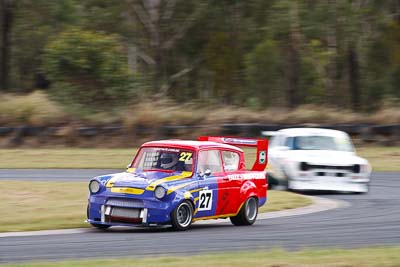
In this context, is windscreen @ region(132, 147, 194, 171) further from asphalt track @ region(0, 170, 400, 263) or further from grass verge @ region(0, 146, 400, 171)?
grass verge @ region(0, 146, 400, 171)

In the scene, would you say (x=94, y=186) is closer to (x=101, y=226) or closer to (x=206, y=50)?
(x=101, y=226)

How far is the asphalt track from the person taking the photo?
33.2 feet

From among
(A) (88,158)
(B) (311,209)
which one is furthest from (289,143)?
(A) (88,158)

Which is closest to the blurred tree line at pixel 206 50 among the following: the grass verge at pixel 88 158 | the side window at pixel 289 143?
the grass verge at pixel 88 158

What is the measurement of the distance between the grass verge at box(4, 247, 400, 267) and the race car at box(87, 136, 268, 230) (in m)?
2.25

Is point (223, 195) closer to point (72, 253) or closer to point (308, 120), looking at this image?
point (72, 253)

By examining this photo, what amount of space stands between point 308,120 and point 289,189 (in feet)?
46.5

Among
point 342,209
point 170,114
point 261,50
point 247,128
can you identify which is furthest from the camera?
point 261,50

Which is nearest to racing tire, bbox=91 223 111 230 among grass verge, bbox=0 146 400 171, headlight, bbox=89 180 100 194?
headlight, bbox=89 180 100 194

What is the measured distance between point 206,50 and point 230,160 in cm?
4036

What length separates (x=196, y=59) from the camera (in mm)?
54031

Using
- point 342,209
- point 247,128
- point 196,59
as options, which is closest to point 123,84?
point 247,128

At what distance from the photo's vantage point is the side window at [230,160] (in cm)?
1349

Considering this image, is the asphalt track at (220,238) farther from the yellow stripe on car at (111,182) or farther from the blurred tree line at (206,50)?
the blurred tree line at (206,50)
